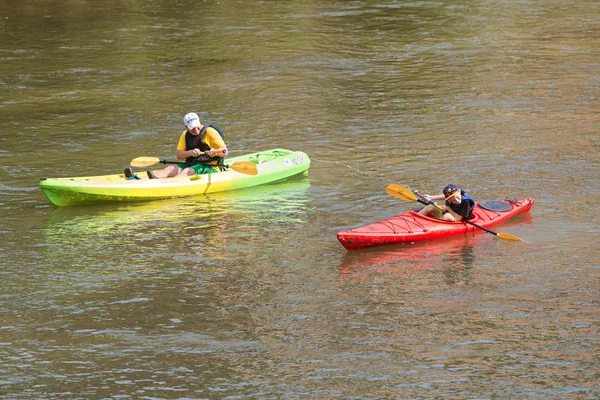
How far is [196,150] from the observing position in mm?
14047

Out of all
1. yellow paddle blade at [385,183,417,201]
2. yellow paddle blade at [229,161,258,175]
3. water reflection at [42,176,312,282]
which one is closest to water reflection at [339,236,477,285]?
yellow paddle blade at [385,183,417,201]

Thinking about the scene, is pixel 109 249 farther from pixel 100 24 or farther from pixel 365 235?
pixel 100 24

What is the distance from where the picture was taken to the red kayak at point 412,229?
11547 mm

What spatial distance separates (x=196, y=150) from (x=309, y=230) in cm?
229

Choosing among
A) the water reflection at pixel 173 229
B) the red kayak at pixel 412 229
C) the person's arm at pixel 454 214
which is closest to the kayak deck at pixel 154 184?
the water reflection at pixel 173 229

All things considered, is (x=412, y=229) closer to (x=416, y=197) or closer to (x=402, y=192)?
(x=416, y=197)

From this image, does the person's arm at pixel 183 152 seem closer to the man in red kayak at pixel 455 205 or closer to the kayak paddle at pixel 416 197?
the kayak paddle at pixel 416 197

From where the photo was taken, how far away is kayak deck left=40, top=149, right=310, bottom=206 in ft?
44.2

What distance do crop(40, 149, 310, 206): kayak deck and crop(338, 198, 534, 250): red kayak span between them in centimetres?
303

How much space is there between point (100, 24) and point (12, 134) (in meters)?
12.2

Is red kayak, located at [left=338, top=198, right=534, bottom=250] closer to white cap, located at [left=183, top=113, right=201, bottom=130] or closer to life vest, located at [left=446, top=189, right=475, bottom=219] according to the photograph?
life vest, located at [left=446, top=189, right=475, bottom=219]

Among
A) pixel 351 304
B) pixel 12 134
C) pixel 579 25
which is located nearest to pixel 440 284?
pixel 351 304

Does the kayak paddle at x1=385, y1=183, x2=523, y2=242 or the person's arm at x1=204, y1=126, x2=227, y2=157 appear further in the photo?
the person's arm at x1=204, y1=126, x2=227, y2=157

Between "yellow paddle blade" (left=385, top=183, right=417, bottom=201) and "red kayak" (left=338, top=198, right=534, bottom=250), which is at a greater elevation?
"yellow paddle blade" (left=385, top=183, right=417, bottom=201)
